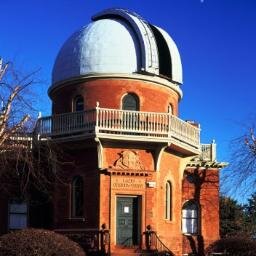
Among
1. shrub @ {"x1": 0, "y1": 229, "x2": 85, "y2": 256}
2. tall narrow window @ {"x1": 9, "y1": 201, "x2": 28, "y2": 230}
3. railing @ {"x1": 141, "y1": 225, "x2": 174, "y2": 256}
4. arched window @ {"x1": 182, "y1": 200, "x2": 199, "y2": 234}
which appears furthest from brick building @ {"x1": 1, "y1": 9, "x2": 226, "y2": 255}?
shrub @ {"x1": 0, "y1": 229, "x2": 85, "y2": 256}

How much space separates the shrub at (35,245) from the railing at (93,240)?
24.3 ft

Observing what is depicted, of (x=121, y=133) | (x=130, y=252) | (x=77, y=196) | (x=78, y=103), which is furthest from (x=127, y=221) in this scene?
(x=78, y=103)

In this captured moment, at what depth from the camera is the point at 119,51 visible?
3055cm

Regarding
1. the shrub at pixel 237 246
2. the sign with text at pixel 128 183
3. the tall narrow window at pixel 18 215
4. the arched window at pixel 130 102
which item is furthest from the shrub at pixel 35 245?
the tall narrow window at pixel 18 215

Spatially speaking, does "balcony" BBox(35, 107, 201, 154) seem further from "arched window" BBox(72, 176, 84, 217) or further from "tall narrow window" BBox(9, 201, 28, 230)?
"tall narrow window" BBox(9, 201, 28, 230)

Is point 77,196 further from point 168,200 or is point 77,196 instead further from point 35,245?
point 35,245

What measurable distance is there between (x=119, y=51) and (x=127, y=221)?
8.20 meters

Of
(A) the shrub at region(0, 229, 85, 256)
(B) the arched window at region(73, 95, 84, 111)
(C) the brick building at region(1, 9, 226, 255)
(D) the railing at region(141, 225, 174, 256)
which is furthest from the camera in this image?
(B) the arched window at region(73, 95, 84, 111)

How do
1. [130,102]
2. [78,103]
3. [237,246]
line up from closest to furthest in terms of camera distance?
[237,246]
[130,102]
[78,103]

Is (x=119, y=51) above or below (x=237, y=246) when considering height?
above

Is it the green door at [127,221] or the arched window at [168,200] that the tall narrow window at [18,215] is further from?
the arched window at [168,200]

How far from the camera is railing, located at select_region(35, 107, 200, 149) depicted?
27.7m

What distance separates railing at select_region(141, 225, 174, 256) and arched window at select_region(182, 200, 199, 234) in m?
8.20

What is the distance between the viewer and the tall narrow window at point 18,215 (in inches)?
1291
